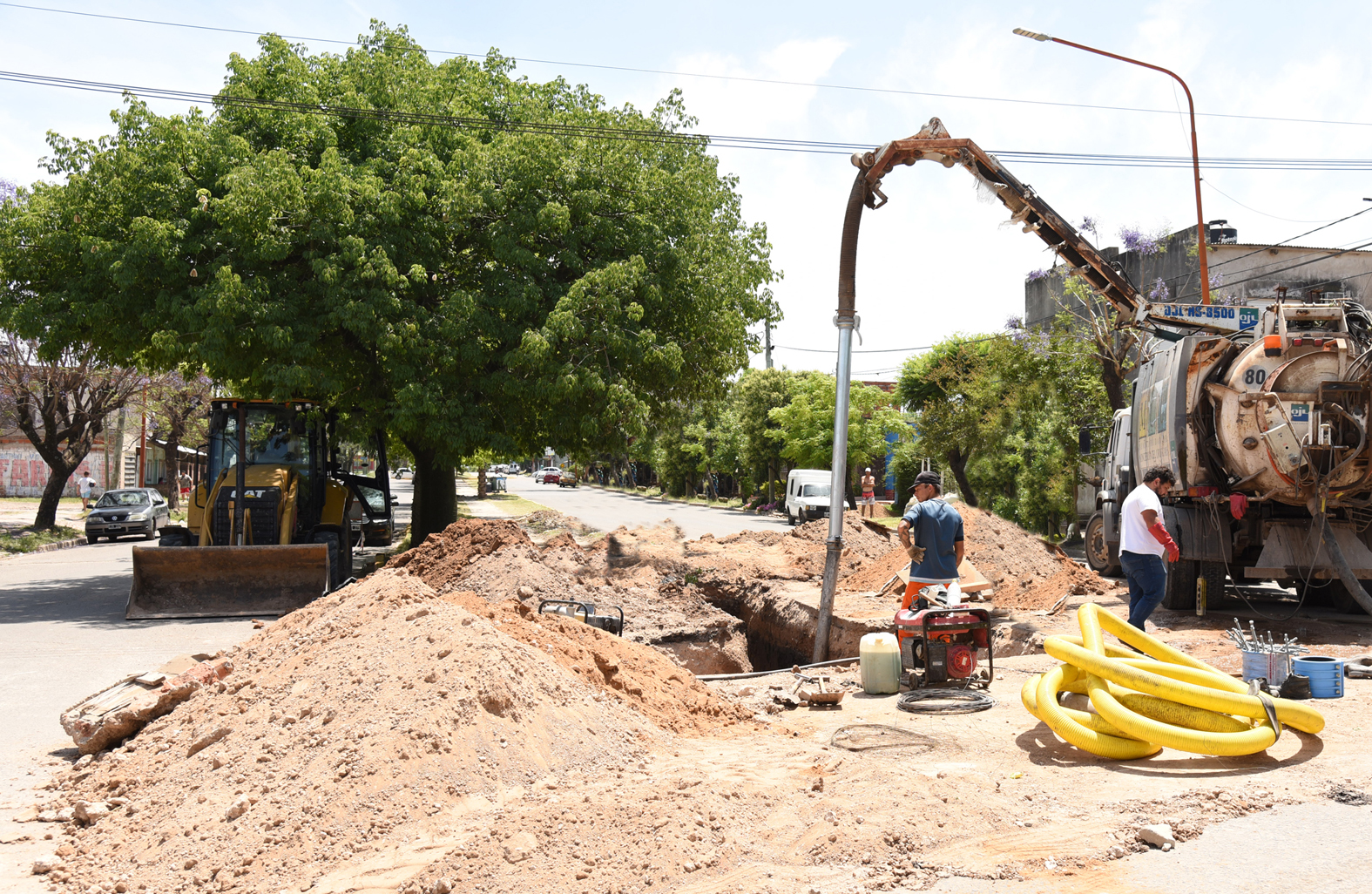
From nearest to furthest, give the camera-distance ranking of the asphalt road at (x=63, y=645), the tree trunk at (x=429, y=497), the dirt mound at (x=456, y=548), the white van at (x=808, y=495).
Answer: the asphalt road at (x=63, y=645), the dirt mound at (x=456, y=548), the tree trunk at (x=429, y=497), the white van at (x=808, y=495)

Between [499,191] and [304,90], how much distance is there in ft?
14.6

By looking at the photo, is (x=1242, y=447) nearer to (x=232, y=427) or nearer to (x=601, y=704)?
(x=601, y=704)

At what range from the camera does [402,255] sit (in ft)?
58.1

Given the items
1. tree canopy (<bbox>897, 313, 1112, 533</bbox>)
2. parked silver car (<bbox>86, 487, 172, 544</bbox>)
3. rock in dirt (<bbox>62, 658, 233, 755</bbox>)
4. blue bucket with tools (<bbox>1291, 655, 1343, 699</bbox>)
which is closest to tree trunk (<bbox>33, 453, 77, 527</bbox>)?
parked silver car (<bbox>86, 487, 172, 544</bbox>)

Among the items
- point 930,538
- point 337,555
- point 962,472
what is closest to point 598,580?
point 337,555

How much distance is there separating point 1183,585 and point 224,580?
12148 mm

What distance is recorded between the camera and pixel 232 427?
15555 millimetres

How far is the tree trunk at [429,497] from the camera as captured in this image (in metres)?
20.8

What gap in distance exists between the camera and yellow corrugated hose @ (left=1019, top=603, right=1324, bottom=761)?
5801 millimetres

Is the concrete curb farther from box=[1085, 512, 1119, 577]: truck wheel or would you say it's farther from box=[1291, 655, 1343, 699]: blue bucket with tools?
box=[1291, 655, 1343, 699]: blue bucket with tools

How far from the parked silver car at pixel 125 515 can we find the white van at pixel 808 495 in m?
20.4

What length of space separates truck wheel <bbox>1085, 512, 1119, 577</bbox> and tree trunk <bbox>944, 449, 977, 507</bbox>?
16025mm

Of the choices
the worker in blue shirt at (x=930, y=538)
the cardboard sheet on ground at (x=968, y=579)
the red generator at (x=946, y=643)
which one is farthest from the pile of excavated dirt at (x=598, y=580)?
the red generator at (x=946, y=643)

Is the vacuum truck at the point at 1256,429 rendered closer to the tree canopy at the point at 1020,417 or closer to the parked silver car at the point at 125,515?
the tree canopy at the point at 1020,417
